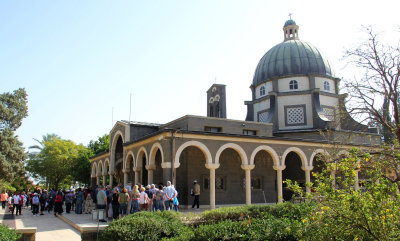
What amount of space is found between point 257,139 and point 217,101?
7.57 metres

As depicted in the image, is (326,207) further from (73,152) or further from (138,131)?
(73,152)

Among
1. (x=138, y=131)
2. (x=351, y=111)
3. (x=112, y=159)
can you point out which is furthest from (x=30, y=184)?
(x=351, y=111)

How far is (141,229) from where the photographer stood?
9656mm

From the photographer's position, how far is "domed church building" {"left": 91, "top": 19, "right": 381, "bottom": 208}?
21.2 meters

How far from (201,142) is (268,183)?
26.1 ft

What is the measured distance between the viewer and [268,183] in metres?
26.1

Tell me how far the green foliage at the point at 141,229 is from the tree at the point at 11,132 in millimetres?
26299

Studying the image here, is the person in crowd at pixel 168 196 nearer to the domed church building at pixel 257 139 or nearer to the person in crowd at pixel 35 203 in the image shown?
the domed church building at pixel 257 139

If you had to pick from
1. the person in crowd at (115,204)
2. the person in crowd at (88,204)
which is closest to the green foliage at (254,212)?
the person in crowd at (115,204)

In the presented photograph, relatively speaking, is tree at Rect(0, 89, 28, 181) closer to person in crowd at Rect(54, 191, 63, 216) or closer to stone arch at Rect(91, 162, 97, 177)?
stone arch at Rect(91, 162, 97, 177)

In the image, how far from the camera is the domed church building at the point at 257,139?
69.5 feet

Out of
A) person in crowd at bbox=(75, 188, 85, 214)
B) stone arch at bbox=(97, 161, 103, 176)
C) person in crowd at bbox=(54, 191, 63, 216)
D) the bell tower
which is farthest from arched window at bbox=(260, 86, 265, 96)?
person in crowd at bbox=(54, 191, 63, 216)

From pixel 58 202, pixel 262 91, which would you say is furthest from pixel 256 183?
pixel 58 202

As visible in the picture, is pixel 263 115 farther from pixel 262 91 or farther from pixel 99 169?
pixel 99 169
